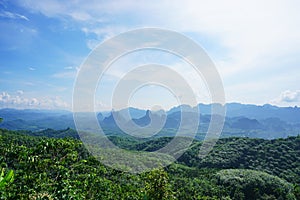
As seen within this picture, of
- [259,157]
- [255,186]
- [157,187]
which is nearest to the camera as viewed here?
[157,187]

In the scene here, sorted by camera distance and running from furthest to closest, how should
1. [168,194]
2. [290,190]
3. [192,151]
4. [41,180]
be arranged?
[192,151]
[290,190]
[168,194]
[41,180]

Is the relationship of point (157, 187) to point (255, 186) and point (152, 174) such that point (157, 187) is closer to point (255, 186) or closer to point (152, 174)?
point (152, 174)

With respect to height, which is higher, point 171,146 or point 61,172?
point 61,172

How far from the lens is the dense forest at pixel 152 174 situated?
294 inches

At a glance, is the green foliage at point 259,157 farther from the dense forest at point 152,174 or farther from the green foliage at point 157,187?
the green foliage at point 157,187

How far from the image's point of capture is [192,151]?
7625cm

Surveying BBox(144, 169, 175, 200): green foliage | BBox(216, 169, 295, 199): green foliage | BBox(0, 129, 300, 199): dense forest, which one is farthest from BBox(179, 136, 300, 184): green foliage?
BBox(144, 169, 175, 200): green foliage

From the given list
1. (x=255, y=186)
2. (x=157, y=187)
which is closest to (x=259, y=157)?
(x=255, y=186)

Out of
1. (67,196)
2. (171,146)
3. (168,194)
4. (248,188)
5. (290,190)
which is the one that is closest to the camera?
(67,196)

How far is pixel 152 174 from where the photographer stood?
29.6 ft

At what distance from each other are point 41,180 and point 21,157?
3.28 feet

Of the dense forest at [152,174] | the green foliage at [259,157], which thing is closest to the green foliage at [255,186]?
the dense forest at [152,174]

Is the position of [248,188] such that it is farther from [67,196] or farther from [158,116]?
[67,196]

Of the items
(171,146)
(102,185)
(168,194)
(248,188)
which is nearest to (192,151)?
(171,146)
